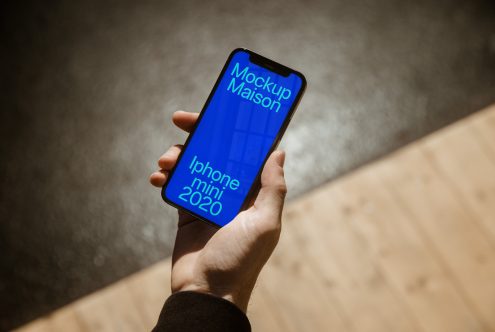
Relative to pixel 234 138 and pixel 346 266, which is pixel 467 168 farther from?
pixel 234 138

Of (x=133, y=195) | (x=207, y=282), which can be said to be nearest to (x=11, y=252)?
(x=133, y=195)

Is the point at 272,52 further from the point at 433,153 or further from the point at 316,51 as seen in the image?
the point at 433,153

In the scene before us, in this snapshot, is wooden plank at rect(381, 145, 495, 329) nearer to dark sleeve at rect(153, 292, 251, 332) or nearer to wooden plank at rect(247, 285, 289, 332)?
wooden plank at rect(247, 285, 289, 332)

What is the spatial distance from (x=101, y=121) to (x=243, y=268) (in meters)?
0.94

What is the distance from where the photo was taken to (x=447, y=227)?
1390 mm

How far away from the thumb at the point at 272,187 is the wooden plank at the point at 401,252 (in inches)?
23.2

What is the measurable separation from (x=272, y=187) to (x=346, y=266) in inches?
23.9

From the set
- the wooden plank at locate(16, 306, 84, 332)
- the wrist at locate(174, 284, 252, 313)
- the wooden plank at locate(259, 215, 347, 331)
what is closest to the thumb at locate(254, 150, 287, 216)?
the wrist at locate(174, 284, 252, 313)

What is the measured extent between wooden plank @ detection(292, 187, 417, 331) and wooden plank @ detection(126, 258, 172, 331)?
0.41 meters

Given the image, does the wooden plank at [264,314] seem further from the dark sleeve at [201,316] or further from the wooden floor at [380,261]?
the dark sleeve at [201,316]

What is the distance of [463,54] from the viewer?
5.41ft

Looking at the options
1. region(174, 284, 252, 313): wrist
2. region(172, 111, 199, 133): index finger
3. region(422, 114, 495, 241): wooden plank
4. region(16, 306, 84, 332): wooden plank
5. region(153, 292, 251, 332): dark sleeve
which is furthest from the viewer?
region(422, 114, 495, 241): wooden plank

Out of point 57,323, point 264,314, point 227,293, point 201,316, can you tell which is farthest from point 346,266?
point 57,323

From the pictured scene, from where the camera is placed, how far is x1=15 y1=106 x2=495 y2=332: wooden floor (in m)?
1.30
